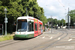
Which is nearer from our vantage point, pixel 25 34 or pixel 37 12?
pixel 25 34

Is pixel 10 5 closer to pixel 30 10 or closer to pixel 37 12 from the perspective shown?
pixel 30 10

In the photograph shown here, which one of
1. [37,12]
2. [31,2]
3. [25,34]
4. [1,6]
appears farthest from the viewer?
[37,12]

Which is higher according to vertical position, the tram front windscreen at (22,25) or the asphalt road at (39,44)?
the tram front windscreen at (22,25)

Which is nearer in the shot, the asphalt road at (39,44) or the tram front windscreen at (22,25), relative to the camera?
the asphalt road at (39,44)

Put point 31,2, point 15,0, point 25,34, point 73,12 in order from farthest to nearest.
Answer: point 73,12 → point 31,2 → point 15,0 → point 25,34

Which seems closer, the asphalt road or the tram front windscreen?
the asphalt road

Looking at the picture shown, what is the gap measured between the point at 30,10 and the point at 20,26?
2215cm

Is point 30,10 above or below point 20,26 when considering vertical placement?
above

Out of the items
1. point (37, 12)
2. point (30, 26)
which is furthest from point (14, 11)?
point (37, 12)

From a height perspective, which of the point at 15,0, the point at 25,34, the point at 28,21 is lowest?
the point at 25,34

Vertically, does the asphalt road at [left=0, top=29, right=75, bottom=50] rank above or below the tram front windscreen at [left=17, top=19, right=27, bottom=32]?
below

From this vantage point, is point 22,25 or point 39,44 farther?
point 22,25

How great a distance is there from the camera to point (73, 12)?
100125mm

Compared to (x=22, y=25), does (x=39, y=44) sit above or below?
below
